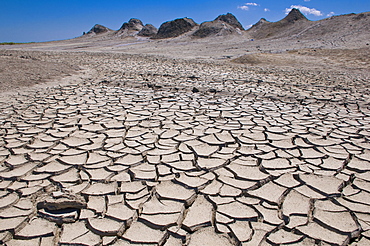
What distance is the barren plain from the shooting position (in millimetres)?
1544

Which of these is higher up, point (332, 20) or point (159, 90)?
point (332, 20)

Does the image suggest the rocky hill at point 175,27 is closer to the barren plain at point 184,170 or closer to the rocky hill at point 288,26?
the rocky hill at point 288,26

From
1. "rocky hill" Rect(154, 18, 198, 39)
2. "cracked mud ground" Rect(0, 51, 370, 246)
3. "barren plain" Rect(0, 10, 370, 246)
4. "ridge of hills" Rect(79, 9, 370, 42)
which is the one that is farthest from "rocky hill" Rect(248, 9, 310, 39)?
"cracked mud ground" Rect(0, 51, 370, 246)

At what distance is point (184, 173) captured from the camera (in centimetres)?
213

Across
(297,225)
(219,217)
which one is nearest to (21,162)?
(219,217)

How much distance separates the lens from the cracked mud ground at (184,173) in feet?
5.05

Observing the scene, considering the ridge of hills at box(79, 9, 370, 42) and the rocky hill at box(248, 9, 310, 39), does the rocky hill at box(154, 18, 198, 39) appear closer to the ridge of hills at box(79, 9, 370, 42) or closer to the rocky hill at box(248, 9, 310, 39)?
the ridge of hills at box(79, 9, 370, 42)

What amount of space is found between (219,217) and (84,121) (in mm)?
2341

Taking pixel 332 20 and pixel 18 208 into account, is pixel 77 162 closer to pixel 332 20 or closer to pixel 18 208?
pixel 18 208

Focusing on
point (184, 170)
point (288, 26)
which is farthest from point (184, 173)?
point (288, 26)

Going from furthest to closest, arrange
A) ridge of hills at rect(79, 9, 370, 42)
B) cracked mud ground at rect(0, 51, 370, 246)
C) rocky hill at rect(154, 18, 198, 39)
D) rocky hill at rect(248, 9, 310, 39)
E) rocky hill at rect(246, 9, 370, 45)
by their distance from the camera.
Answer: rocky hill at rect(154, 18, 198, 39) → rocky hill at rect(248, 9, 310, 39) → ridge of hills at rect(79, 9, 370, 42) → rocky hill at rect(246, 9, 370, 45) → cracked mud ground at rect(0, 51, 370, 246)

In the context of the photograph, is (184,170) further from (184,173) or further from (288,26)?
(288,26)

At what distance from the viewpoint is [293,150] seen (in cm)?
252

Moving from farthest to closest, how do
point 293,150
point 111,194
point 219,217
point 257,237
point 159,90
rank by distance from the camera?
point 159,90
point 293,150
point 111,194
point 219,217
point 257,237
